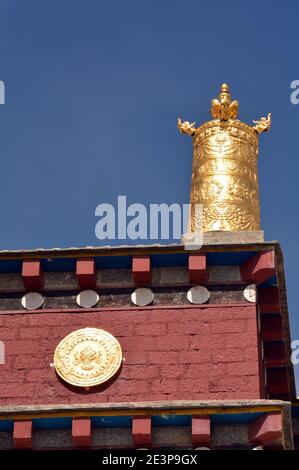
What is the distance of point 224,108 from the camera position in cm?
A: 2927

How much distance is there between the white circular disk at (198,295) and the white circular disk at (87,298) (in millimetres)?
1521

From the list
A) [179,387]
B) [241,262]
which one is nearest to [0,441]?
[179,387]

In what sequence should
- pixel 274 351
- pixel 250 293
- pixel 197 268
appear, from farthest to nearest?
pixel 274 351
pixel 250 293
pixel 197 268

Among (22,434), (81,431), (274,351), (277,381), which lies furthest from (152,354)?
(277,381)

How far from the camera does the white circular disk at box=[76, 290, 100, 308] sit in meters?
25.5

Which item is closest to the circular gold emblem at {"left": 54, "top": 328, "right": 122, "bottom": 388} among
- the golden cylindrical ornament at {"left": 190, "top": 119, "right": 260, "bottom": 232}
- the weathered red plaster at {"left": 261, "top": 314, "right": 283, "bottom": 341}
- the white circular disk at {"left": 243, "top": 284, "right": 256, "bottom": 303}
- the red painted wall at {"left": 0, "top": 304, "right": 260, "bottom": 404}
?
the red painted wall at {"left": 0, "top": 304, "right": 260, "bottom": 404}

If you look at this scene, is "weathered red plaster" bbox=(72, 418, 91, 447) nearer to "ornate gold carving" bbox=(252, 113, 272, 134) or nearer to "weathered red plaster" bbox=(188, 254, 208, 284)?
"weathered red plaster" bbox=(188, 254, 208, 284)

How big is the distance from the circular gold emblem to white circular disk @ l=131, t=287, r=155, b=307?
2.65 feet

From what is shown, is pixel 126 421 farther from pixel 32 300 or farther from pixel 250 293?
pixel 250 293

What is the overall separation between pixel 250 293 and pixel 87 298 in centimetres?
267

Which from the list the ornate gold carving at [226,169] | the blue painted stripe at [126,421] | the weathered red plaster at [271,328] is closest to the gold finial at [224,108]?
the ornate gold carving at [226,169]

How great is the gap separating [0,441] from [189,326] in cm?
363

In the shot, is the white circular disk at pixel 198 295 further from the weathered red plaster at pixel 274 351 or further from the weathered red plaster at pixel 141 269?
the weathered red plaster at pixel 274 351

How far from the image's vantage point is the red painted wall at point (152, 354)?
24516 millimetres
